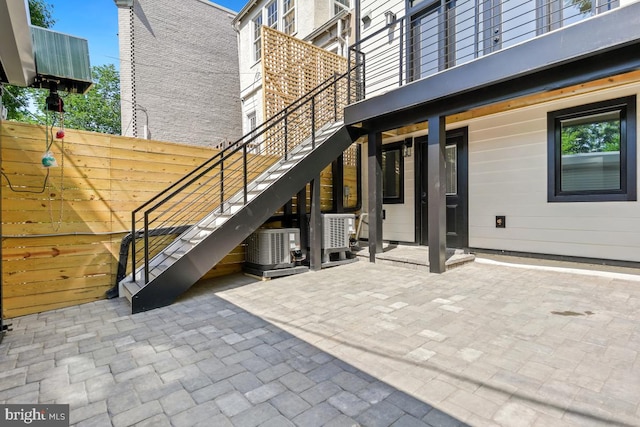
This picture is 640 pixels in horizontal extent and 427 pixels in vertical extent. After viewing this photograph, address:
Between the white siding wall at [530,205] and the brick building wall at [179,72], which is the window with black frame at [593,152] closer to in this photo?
the white siding wall at [530,205]

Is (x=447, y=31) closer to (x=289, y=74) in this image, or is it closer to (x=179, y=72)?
(x=289, y=74)

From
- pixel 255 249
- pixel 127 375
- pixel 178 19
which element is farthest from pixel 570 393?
pixel 178 19

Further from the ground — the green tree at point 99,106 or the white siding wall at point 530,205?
the green tree at point 99,106

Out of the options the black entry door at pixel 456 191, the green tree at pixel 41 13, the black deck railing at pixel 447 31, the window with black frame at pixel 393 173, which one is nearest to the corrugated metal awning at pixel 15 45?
the black deck railing at pixel 447 31

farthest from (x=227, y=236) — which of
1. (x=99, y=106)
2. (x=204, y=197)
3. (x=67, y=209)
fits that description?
(x=99, y=106)

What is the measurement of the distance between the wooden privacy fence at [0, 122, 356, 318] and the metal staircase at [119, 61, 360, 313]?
0.31 m

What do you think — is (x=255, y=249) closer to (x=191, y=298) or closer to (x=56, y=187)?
(x=191, y=298)

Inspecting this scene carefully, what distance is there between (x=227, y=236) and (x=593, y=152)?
519 centimetres

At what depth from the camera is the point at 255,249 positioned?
4.84m

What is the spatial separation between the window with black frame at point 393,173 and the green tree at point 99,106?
19.9 meters

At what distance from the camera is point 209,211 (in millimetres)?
4969

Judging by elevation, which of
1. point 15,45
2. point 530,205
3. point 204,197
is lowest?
point 530,205

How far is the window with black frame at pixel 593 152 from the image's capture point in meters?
4.00

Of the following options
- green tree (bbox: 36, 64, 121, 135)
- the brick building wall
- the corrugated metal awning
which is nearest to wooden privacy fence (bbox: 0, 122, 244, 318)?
the corrugated metal awning
